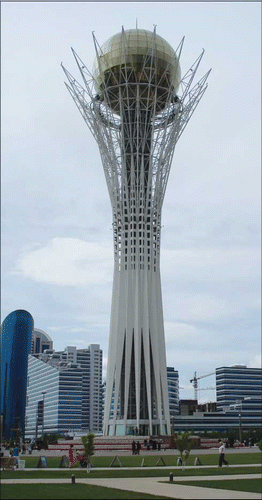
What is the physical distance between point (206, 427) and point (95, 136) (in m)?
138

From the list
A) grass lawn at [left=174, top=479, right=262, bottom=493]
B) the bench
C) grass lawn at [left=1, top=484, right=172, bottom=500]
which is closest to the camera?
grass lawn at [left=1, top=484, right=172, bottom=500]

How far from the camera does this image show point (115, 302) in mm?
77562

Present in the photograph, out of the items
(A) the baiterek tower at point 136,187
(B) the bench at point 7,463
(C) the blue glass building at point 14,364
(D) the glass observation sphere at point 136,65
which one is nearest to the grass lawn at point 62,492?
(B) the bench at point 7,463

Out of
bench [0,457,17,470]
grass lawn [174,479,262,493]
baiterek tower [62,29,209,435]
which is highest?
baiterek tower [62,29,209,435]

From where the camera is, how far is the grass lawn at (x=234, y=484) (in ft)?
71.5

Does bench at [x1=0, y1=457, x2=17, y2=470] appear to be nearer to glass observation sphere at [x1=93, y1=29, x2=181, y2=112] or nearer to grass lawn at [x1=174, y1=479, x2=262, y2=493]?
grass lawn at [x1=174, y1=479, x2=262, y2=493]

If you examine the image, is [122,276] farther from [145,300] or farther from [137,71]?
[137,71]

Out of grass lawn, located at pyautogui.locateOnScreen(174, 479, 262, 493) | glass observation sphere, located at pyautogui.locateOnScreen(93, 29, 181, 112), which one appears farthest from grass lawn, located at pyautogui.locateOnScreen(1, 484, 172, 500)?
glass observation sphere, located at pyautogui.locateOnScreen(93, 29, 181, 112)

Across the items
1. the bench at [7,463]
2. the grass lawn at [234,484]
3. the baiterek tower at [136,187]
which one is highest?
the baiterek tower at [136,187]

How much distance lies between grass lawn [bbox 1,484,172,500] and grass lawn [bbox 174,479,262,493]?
3913 mm

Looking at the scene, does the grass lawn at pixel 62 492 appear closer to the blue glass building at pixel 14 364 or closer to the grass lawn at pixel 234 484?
the grass lawn at pixel 234 484

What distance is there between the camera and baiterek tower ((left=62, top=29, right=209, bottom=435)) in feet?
246

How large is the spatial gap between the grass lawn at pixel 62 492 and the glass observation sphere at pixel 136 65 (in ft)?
208

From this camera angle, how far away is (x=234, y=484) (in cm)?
2336
